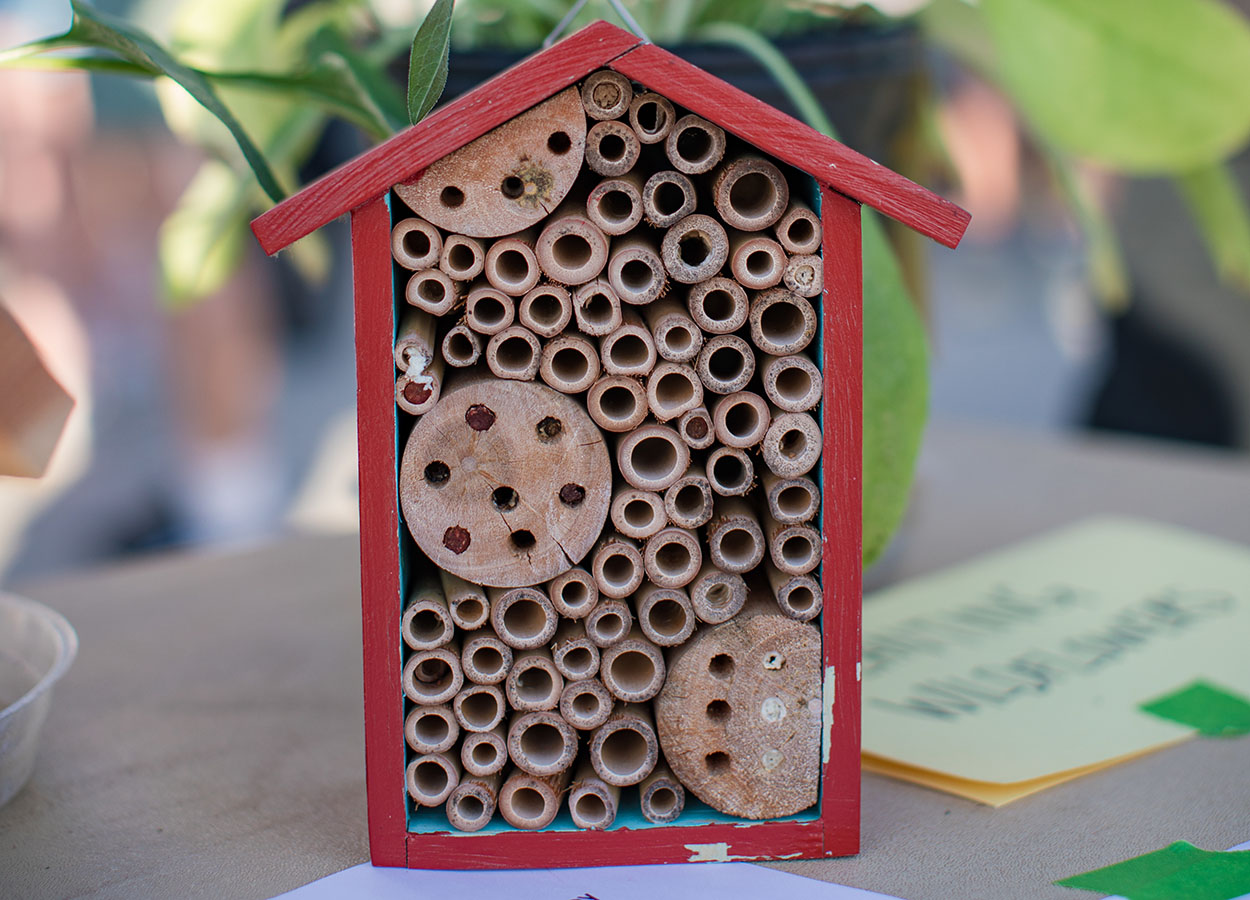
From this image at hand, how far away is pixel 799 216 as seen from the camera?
0.31 m

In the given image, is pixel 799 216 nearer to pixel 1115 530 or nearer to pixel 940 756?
pixel 940 756

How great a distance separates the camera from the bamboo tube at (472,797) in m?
0.32

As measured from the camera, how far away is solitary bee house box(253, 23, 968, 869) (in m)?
0.30

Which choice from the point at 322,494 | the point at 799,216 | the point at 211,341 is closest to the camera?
the point at 799,216

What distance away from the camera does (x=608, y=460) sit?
1.03 ft

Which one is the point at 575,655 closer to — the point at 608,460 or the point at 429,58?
the point at 608,460

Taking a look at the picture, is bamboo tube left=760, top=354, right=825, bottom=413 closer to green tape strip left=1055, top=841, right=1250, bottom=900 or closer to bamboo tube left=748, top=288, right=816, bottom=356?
bamboo tube left=748, top=288, right=816, bottom=356

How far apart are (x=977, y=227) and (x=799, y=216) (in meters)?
2.65

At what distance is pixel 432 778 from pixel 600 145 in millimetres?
188

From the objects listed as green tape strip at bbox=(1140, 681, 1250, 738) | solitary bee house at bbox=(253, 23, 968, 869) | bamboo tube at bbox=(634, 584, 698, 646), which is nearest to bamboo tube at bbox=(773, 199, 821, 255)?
solitary bee house at bbox=(253, 23, 968, 869)

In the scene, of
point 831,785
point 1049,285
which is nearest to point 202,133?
point 831,785

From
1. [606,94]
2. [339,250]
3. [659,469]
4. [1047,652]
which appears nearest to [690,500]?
[659,469]

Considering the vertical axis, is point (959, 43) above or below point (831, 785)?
above

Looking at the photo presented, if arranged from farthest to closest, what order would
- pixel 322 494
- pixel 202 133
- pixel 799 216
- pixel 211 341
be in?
1. pixel 211 341
2. pixel 322 494
3. pixel 202 133
4. pixel 799 216
